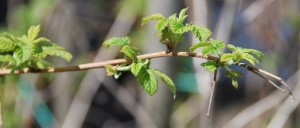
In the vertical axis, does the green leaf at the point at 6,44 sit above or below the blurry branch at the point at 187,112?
below

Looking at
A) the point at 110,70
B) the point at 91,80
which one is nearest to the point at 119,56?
the point at 91,80

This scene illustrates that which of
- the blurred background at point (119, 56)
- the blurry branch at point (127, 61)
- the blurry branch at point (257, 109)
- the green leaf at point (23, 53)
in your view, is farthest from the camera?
the blurred background at point (119, 56)

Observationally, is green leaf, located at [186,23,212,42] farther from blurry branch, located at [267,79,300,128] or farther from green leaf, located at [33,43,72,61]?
blurry branch, located at [267,79,300,128]

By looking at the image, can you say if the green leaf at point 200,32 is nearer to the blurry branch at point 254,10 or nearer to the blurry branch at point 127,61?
the blurry branch at point 127,61

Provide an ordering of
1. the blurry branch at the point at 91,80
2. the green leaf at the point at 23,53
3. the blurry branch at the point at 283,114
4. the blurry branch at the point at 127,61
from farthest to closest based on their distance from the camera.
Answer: the blurry branch at the point at 91,80
the blurry branch at the point at 283,114
the green leaf at the point at 23,53
the blurry branch at the point at 127,61

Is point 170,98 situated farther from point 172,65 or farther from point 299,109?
point 299,109

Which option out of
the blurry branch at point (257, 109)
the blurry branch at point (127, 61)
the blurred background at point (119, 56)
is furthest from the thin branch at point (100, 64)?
the blurry branch at point (257, 109)
